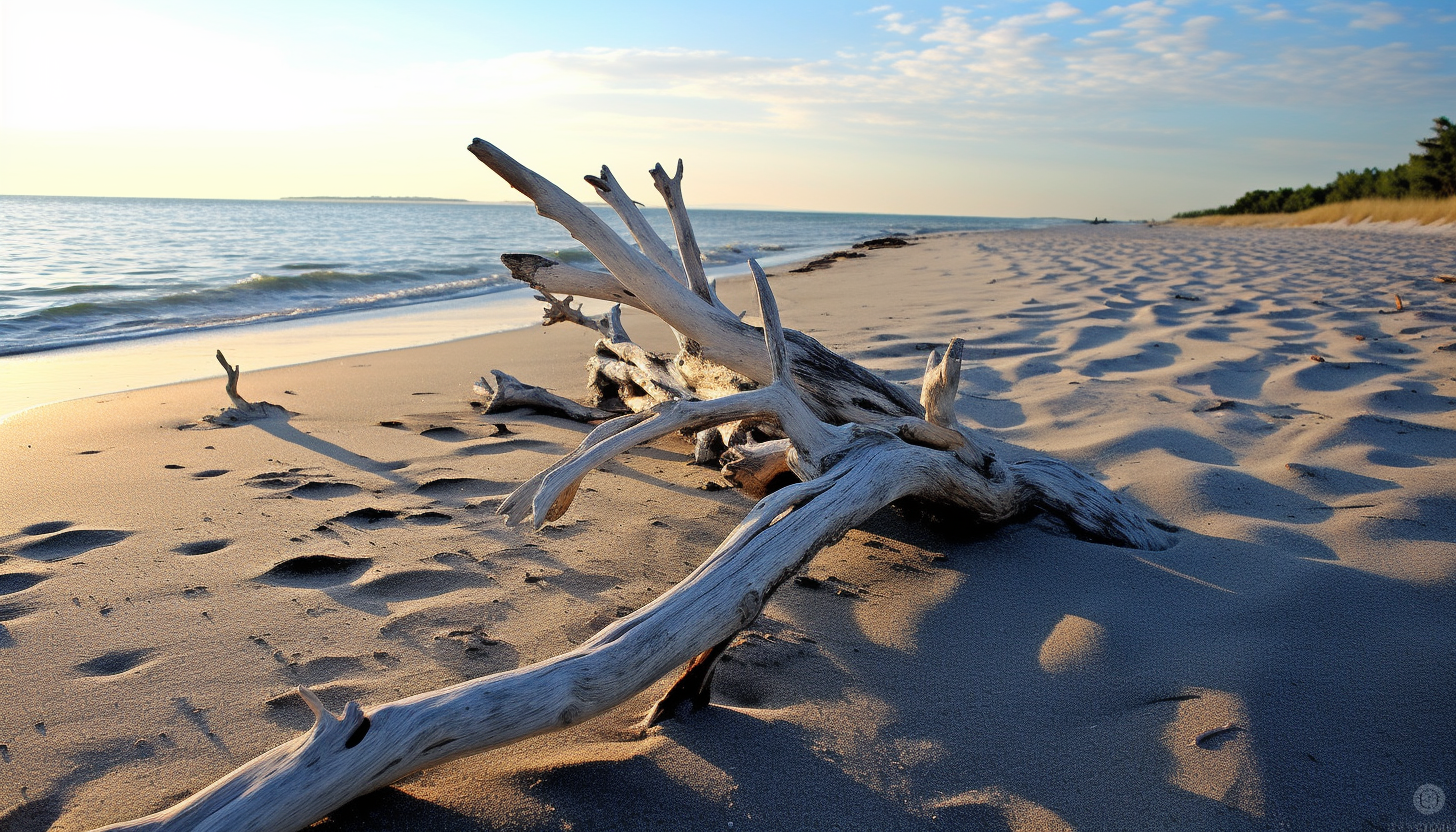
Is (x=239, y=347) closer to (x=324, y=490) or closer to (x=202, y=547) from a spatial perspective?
(x=324, y=490)

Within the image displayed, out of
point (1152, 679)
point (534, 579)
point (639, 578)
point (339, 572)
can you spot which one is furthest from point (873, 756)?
point (339, 572)

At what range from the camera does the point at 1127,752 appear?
5.51ft

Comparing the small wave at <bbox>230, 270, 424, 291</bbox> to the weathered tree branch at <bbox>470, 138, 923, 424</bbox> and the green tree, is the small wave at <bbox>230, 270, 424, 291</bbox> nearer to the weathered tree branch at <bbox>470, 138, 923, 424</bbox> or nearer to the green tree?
the weathered tree branch at <bbox>470, 138, 923, 424</bbox>

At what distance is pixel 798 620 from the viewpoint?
7.43ft

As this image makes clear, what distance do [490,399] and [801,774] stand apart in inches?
137

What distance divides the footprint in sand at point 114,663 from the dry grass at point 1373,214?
26.6 meters

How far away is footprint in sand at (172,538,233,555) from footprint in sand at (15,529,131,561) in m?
0.25

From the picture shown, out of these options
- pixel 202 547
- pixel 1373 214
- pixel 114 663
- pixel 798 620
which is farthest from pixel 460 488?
pixel 1373 214

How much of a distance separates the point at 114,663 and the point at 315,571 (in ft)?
1.94

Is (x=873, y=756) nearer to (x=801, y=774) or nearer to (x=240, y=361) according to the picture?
(x=801, y=774)

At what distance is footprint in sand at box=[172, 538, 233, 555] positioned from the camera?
2682 mm

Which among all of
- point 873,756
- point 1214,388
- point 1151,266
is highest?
point 1151,266

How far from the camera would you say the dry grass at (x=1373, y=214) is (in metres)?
20.3

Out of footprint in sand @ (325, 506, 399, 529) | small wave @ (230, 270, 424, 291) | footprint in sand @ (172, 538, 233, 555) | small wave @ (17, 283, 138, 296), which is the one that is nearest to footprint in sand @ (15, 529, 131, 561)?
footprint in sand @ (172, 538, 233, 555)
